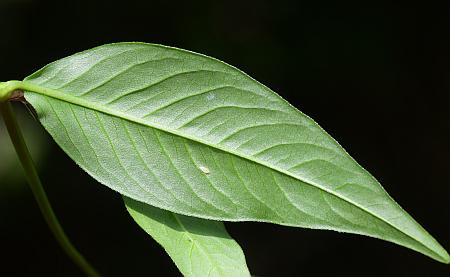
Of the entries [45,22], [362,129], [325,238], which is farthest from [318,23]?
[45,22]

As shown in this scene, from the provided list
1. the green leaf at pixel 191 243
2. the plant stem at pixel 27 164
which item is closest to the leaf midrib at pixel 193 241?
the green leaf at pixel 191 243

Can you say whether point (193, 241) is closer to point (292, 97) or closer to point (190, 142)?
point (190, 142)

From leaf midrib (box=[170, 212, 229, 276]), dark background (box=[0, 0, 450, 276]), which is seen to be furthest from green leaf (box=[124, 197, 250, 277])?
dark background (box=[0, 0, 450, 276])

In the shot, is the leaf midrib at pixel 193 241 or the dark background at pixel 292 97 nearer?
the leaf midrib at pixel 193 241

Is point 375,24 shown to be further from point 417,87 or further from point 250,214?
point 250,214

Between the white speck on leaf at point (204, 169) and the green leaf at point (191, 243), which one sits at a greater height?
the white speck on leaf at point (204, 169)

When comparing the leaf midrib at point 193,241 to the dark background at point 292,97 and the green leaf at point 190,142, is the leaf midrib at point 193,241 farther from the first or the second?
the dark background at point 292,97
